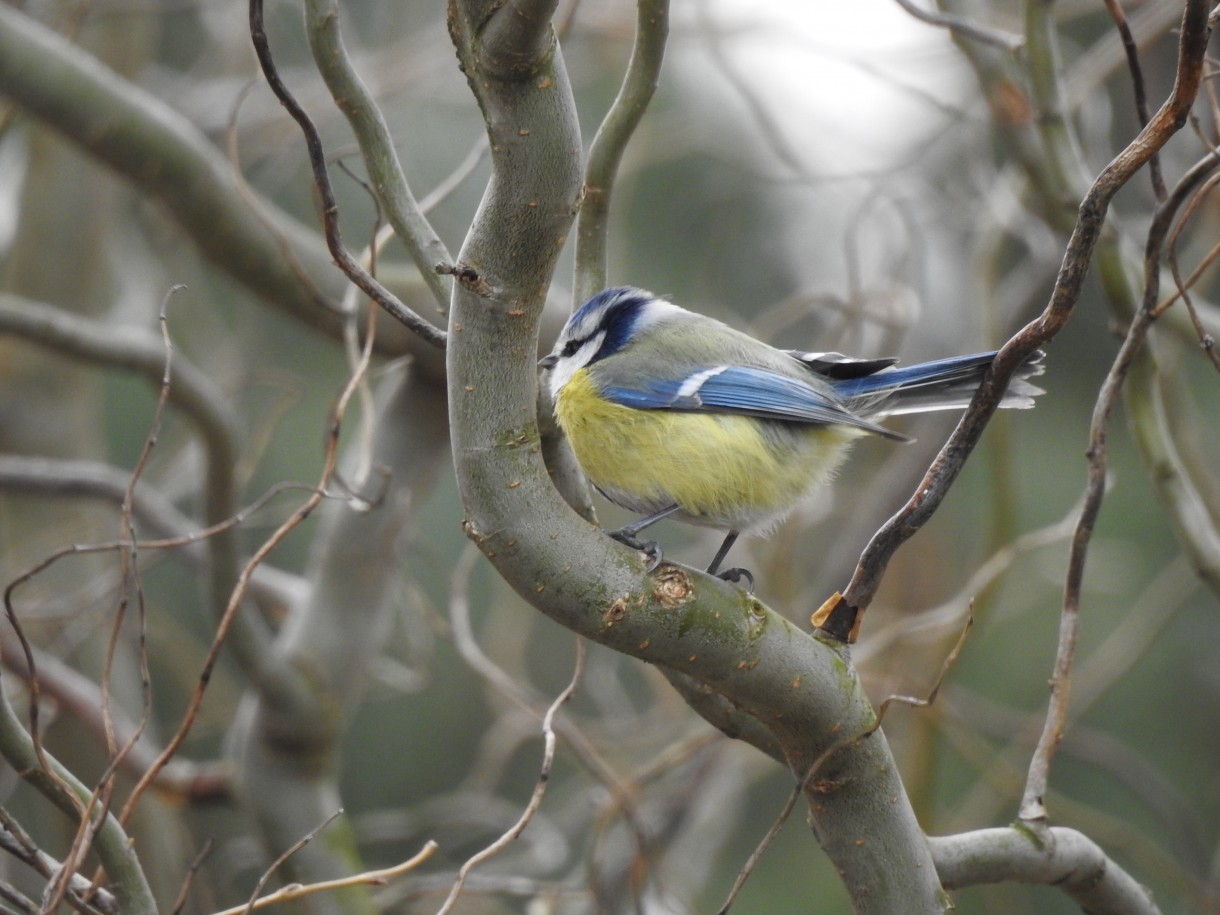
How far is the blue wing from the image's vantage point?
6.64 feet

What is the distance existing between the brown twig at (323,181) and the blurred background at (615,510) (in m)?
0.55

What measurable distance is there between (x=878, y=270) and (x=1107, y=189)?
2.46m

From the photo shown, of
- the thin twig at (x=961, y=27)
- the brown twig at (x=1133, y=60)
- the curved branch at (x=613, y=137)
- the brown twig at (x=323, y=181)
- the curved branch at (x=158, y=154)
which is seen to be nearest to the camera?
the brown twig at (x=323, y=181)

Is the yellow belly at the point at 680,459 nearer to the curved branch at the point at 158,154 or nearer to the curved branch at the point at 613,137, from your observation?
the curved branch at the point at 613,137

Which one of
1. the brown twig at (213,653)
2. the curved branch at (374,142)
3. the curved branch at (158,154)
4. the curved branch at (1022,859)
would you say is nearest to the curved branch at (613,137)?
the curved branch at (374,142)

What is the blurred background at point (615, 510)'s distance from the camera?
8.93ft

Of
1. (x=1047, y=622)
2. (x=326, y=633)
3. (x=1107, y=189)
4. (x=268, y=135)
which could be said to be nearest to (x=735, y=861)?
(x=1047, y=622)

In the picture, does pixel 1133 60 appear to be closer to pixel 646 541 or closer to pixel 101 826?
pixel 646 541

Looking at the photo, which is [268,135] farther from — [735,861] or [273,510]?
[735,861]

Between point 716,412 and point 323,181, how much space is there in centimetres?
95

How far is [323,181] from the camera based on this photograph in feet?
4.13

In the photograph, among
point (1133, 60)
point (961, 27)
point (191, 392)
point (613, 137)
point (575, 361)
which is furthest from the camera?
point (191, 392)

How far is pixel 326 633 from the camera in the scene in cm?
278

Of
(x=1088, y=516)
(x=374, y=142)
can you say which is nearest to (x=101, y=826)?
(x=374, y=142)
